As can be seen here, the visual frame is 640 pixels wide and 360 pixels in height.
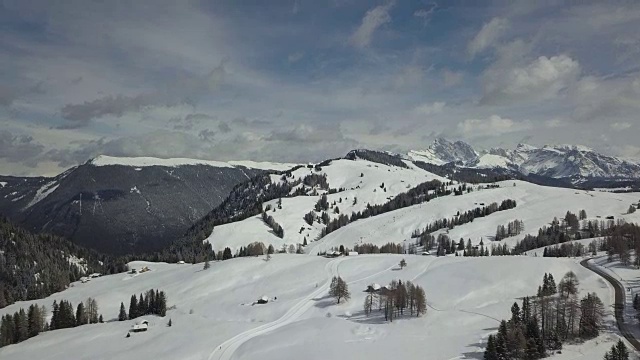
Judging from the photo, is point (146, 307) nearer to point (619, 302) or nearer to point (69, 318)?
point (69, 318)

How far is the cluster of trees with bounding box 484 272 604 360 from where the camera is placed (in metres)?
80.6

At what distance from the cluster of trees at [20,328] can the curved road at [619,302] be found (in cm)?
14874

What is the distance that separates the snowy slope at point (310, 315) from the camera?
95438 millimetres

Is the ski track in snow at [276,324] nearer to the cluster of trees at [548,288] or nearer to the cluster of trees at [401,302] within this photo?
the cluster of trees at [401,302]

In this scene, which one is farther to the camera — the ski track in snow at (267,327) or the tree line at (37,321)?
the tree line at (37,321)

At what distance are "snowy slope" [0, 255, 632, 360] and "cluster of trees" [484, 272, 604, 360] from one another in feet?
11.1

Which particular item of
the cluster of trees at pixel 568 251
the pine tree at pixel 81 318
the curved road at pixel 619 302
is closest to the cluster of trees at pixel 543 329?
the curved road at pixel 619 302

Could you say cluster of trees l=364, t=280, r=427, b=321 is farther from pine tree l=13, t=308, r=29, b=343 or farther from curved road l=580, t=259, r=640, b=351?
pine tree l=13, t=308, r=29, b=343

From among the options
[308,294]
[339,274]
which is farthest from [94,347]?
[339,274]

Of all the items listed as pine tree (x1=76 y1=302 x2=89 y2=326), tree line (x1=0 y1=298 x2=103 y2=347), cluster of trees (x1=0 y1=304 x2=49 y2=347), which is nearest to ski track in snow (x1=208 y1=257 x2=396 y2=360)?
tree line (x1=0 y1=298 x2=103 y2=347)

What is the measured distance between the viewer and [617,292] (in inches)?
4397

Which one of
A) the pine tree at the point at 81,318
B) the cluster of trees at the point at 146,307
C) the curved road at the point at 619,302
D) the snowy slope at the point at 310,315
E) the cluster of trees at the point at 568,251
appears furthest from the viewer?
the cluster of trees at the point at 568,251

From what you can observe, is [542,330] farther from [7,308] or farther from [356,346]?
[7,308]

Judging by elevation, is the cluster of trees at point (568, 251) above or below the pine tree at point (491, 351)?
above
